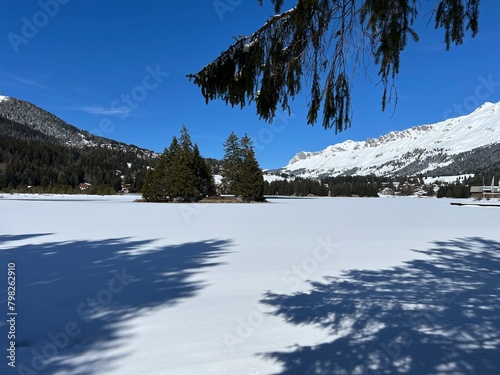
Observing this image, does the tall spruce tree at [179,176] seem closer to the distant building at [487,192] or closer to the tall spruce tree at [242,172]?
the tall spruce tree at [242,172]

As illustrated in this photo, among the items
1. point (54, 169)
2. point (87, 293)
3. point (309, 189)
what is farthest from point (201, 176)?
point (54, 169)

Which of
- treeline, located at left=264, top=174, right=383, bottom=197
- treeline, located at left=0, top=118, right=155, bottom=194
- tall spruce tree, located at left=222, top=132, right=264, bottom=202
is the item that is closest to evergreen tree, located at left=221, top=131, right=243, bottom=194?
tall spruce tree, located at left=222, top=132, right=264, bottom=202

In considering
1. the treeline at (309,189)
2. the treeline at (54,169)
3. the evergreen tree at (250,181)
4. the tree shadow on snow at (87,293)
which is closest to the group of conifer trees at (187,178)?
the evergreen tree at (250,181)

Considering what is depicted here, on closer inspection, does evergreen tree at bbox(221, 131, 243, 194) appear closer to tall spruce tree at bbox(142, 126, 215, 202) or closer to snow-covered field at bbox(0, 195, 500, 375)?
tall spruce tree at bbox(142, 126, 215, 202)

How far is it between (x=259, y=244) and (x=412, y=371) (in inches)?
303

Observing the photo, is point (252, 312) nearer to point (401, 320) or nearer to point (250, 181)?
point (401, 320)

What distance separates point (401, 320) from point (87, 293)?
5.03 m

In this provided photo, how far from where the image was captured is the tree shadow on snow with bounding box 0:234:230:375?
3428 millimetres

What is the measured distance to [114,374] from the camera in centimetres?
301

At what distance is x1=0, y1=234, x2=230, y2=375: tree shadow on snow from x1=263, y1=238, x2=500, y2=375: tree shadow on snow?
Result: 195 cm

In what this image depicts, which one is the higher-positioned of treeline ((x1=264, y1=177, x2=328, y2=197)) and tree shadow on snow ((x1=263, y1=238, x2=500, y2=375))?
treeline ((x1=264, y1=177, x2=328, y2=197))

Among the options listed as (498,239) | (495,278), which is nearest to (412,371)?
(495,278)

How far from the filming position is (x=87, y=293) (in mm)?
5457

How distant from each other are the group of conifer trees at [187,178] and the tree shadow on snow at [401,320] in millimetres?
43838
